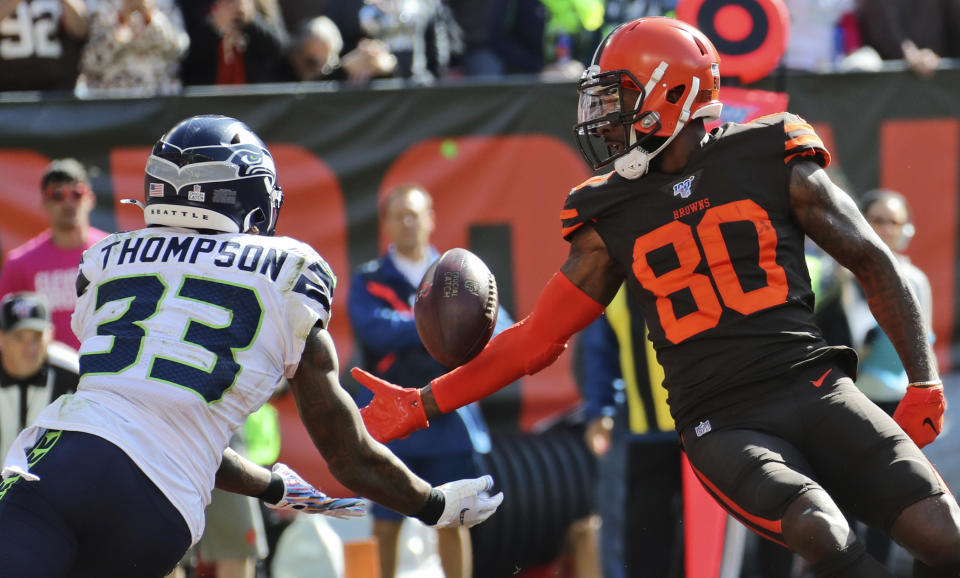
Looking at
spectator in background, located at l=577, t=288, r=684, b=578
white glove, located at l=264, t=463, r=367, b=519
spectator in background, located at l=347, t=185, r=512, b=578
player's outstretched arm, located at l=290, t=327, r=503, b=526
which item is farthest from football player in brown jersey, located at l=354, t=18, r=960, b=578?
spectator in background, located at l=577, t=288, r=684, b=578

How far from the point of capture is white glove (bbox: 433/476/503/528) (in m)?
3.54

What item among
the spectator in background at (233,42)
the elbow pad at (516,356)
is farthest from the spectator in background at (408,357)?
the elbow pad at (516,356)

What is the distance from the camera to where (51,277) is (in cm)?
604

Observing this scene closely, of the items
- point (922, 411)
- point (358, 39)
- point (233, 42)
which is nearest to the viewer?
point (922, 411)

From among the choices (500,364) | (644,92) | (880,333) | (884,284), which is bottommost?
(880,333)

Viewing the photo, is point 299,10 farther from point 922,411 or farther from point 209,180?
point 922,411

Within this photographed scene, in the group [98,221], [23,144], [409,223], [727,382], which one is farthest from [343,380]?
[727,382]

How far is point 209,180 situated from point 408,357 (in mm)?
2637

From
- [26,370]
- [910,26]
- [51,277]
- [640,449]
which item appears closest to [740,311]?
[640,449]

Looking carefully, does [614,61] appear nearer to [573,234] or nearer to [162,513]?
[573,234]

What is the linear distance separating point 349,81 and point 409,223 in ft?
4.62

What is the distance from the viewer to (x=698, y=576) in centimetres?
576

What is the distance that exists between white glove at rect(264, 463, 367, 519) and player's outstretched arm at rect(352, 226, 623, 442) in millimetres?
332

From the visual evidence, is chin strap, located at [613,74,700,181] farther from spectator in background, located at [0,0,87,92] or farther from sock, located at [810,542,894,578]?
spectator in background, located at [0,0,87,92]
